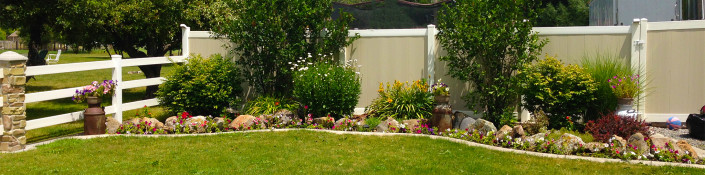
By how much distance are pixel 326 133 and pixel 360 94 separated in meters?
1.96

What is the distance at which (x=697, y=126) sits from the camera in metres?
8.59

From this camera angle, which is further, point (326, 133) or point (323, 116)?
point (323, 116)

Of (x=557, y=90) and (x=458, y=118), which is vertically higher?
(x=557, y=90)

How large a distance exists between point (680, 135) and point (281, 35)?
19.3 feet

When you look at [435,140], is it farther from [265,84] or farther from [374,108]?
[265,84]

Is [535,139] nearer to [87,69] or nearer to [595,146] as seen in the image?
[595,146]

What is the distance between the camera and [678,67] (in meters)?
9.54

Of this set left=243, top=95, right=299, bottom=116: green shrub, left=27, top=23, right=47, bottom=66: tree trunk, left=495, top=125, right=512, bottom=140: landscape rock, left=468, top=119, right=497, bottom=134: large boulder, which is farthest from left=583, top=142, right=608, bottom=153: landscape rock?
left=27, top=23, right=47, bottom=66: tree trunk

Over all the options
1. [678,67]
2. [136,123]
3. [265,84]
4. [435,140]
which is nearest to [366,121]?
[435,140]

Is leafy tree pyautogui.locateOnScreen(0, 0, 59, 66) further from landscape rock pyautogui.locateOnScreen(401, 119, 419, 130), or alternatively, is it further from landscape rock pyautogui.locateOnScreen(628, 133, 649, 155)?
landscape rock pyautogui.locateOnScreen(628, 133, 649, 155)

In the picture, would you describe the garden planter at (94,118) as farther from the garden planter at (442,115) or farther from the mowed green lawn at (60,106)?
the garden planter at (442,115)

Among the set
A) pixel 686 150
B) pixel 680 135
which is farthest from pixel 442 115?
pixel 680 135

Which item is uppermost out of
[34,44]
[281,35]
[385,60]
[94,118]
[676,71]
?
[34,44]

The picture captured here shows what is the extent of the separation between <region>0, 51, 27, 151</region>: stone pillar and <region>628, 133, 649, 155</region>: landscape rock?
7.00 metres
